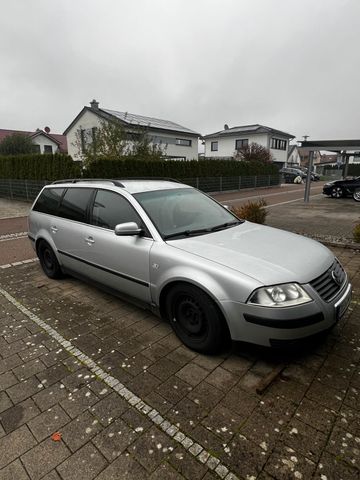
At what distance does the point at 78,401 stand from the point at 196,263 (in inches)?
55.6

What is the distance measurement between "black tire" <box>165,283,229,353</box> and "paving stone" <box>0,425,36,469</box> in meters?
1.41

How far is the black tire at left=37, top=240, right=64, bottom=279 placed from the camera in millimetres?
4512

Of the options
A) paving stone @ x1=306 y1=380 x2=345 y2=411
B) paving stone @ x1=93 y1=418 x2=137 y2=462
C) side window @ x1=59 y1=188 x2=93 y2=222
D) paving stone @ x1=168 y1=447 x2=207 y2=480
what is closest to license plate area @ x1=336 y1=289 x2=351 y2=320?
paving stone @ x1=306 y1=380 x2=345 y2=411

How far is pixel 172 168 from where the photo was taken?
17.3 meters

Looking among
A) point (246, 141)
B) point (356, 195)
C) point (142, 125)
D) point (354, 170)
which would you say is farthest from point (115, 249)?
point (354, 170)

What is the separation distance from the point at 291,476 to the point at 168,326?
1816 millimetres

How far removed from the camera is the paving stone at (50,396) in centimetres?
223

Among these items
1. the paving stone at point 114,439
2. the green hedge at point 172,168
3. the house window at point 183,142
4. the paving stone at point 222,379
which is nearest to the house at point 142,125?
the house window at point 183,142

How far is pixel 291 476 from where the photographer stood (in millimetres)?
1665

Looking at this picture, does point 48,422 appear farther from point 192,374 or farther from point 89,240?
point 89,240

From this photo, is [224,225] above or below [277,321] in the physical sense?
above

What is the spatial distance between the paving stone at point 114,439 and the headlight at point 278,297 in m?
1.24

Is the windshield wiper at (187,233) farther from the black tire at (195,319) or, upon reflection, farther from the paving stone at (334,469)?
the paving stone at (334,469)

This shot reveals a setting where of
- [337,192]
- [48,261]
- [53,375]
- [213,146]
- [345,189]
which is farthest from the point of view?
[213,146]
